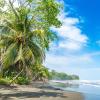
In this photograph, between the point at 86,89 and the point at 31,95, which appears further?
the point at 86,89

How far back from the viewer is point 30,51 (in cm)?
2791

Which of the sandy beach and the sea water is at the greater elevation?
the sea water

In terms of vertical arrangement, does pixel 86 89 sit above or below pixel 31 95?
above

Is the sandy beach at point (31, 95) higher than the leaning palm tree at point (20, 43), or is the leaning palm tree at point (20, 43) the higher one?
the leaning palm tree at point (20, 43)

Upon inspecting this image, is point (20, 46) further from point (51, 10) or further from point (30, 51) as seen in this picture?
point (51, 10)

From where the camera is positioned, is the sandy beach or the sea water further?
the sea water

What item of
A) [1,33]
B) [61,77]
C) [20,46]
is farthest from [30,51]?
[61,77]

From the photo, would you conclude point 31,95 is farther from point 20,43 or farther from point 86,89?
point 86,89

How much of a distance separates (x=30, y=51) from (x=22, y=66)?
2.44 meters

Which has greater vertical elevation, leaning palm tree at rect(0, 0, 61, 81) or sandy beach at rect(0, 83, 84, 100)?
leaning palm tree at rect(0, 0, 61, 81)

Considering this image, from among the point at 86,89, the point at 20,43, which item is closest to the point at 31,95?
the point at 20,43

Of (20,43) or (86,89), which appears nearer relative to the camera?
(20,43)

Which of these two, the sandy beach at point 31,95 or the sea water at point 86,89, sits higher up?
the sea water at point 86,89

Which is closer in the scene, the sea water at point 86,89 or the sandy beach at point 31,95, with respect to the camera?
the sandy beach at point 31,95
